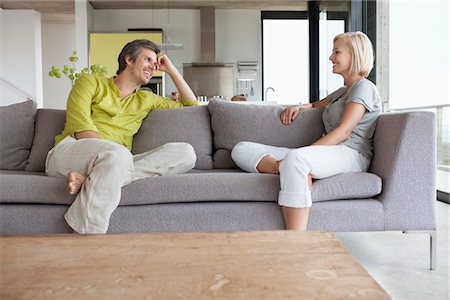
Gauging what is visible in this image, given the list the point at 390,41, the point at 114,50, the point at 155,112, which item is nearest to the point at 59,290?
the point at 155,112

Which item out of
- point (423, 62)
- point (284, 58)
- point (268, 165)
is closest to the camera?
point (268, 165)

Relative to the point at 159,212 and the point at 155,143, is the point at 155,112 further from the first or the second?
the point at 159,212

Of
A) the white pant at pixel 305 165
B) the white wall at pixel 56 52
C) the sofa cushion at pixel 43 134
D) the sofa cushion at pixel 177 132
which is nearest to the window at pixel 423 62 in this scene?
the white pant at pixel 305 165

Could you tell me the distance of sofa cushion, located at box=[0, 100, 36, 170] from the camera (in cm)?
279

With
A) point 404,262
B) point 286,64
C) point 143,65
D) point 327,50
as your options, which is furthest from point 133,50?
point 286,64

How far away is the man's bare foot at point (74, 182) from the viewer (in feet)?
6.54

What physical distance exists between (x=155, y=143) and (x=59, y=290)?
1.94 metres

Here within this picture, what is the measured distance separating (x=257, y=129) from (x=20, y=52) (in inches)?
305

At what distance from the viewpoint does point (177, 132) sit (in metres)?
2.80

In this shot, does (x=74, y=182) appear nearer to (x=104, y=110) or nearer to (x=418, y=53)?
(x=104, y=110)

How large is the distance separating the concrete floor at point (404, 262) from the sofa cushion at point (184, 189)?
0.38 metres

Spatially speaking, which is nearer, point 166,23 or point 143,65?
point 143,65

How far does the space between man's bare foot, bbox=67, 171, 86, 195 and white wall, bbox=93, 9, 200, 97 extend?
21.6 feet

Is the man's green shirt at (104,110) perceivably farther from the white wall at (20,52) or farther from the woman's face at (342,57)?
the white wall at (20,52)
